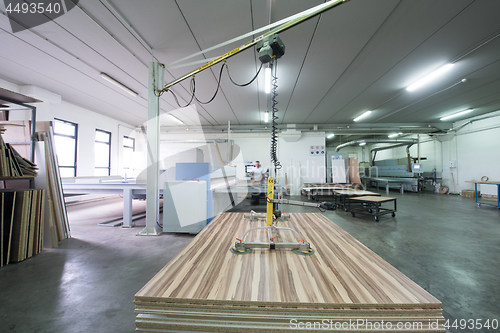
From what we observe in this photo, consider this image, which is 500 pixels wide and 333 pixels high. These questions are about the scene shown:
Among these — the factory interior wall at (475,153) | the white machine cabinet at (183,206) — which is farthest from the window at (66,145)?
the factory interior wall at (475,153)

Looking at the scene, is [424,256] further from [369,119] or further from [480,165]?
[480,165]

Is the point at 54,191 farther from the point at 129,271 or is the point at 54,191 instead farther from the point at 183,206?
the point at 129,271

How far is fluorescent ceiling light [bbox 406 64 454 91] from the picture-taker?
393cm

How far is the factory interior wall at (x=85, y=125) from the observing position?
5055 mm

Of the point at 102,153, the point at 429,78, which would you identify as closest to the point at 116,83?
the point at 102,153

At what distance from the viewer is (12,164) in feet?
7.67

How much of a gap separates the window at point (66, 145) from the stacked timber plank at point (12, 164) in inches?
168

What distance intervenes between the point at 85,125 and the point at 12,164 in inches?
205

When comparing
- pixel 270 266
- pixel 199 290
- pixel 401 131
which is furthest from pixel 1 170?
pixel 401 131

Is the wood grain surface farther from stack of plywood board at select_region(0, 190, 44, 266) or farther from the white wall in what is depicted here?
the white wall

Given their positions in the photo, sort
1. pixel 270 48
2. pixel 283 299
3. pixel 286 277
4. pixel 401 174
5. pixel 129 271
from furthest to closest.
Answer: pixel 401 174 → pixel 129 271 → pixel 270 48 → pixel 286 277 → pixel 283 299

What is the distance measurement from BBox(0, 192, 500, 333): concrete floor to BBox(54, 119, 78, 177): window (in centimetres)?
350

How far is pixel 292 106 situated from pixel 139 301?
6.43 meters

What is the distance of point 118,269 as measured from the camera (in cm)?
212
